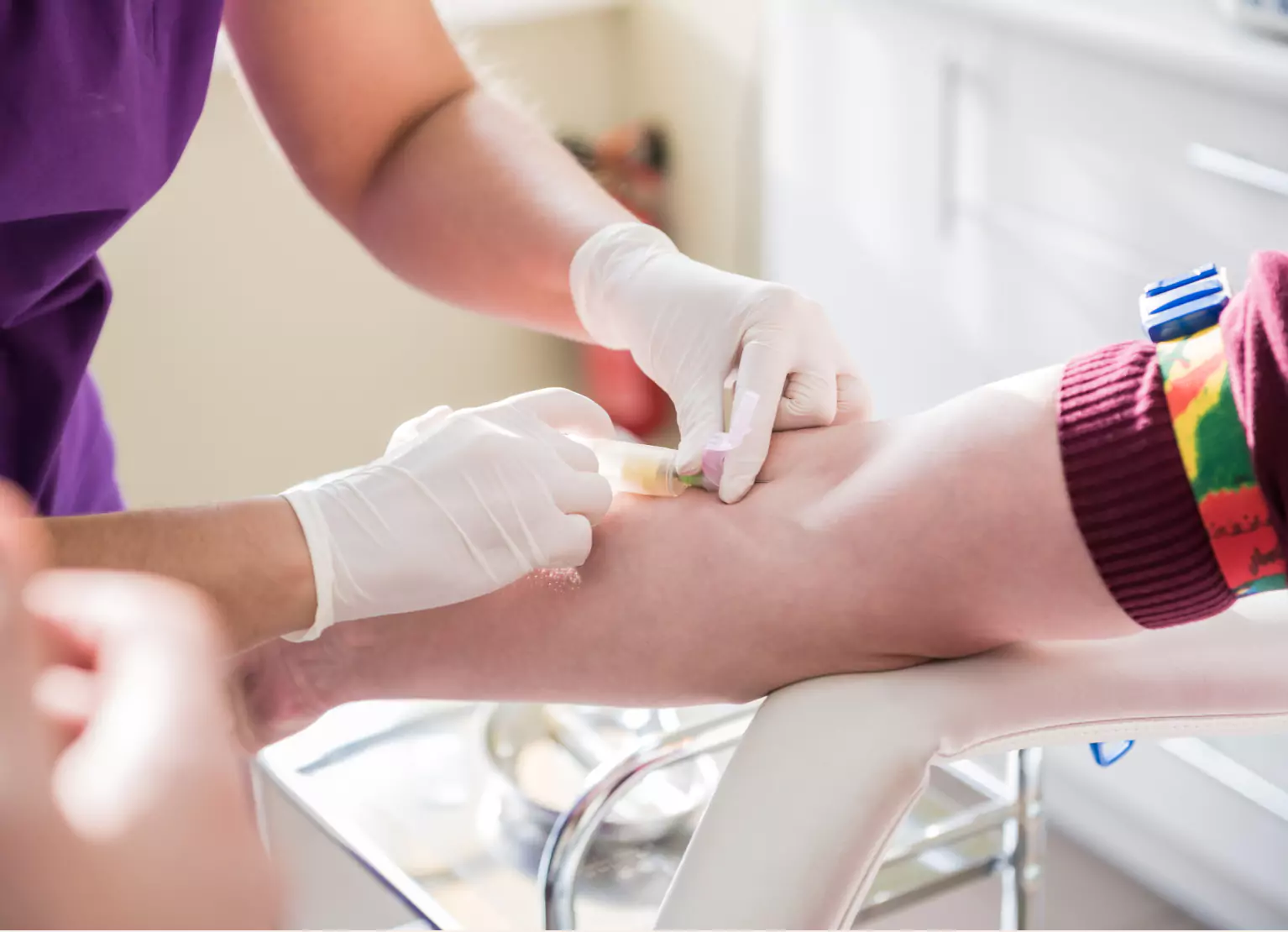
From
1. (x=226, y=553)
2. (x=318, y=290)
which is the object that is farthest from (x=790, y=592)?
(x=318, y=290)

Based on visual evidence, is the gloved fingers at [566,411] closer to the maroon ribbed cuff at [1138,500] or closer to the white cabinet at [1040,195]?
the maroon ribbed cuff at [1138,500]

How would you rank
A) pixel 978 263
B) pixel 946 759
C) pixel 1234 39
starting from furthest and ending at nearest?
pixel 978 263 < pixel 1234 39 < pixel 946 759

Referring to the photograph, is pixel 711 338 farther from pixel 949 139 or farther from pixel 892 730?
pixel 949 139

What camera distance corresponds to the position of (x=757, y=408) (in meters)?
0.99

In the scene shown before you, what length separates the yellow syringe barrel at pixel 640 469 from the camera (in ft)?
3.29

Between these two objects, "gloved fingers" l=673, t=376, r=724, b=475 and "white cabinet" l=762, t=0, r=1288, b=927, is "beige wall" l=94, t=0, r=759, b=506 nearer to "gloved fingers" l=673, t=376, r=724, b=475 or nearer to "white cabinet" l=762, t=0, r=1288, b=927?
"white cabinet" l=762, t=0, r=1288, b=927

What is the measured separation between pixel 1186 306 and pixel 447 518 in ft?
1.61

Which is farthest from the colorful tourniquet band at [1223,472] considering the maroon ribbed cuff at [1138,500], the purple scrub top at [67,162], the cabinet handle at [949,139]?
the cabinet handle at [949,139]

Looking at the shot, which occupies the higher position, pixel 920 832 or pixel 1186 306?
pixel 1186 306

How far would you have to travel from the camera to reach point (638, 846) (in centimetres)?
129

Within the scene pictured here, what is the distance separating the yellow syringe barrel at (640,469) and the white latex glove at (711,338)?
0.05 feet

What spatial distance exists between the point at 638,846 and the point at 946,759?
1.90 ft

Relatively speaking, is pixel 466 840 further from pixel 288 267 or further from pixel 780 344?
pixel 288 267

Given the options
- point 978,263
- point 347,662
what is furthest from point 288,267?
point 347,662
